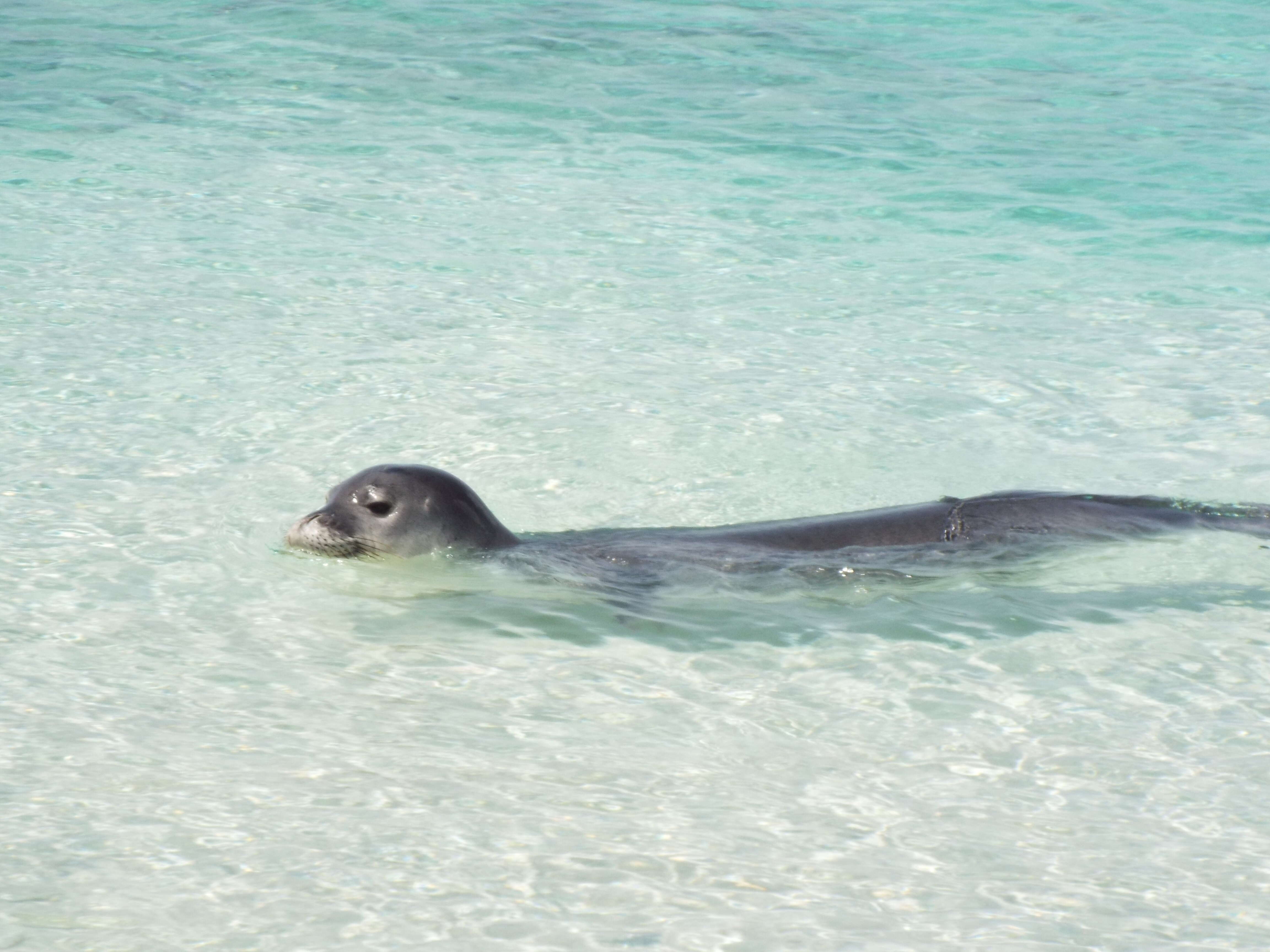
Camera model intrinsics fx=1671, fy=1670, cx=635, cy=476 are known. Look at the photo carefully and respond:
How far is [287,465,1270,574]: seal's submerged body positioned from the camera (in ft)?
16.2

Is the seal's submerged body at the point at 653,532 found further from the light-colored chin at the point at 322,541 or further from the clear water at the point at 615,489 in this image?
the clear water at the point at 615,489

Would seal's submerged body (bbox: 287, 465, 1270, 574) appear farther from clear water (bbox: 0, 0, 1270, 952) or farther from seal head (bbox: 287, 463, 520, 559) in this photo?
clear water (bbox: 0, 0, 1270, 952)

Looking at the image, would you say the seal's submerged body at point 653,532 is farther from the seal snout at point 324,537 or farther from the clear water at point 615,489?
the clear water at point 615,489

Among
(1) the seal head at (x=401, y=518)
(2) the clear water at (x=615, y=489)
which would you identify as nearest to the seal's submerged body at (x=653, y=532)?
(1) the seal head at (x=401, y=518)

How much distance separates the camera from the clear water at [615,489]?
3555 millimetres

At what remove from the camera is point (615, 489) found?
605 cm

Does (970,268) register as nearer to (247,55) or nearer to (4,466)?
(4,466)

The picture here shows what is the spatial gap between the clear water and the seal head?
0.09 meters

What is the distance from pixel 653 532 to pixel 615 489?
817mm

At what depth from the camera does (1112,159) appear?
1234 cm

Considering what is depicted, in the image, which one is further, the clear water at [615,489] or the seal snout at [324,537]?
the seal snout at [324,537]

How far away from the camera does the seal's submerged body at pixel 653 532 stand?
16.2 feet

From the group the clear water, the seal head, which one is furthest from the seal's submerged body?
the clear water

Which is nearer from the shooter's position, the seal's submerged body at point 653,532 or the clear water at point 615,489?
the clear water at point 615,489
